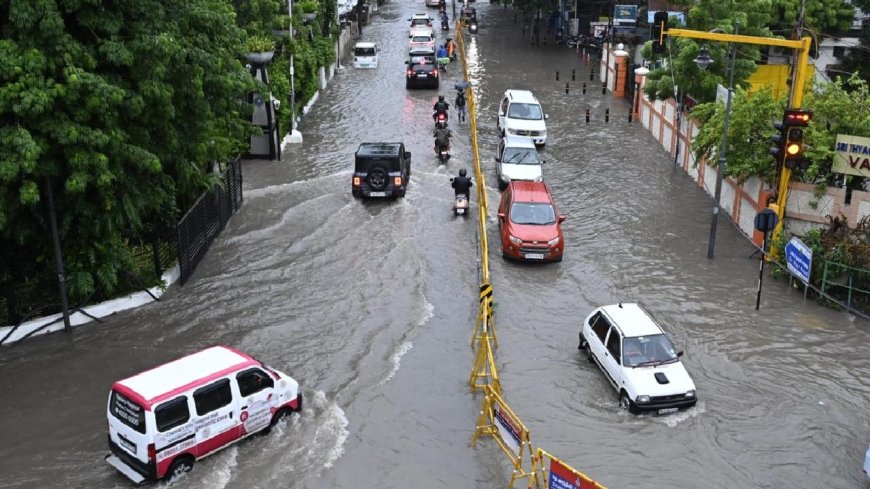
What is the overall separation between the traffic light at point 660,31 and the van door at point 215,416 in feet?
37.4

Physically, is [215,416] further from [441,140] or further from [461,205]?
[441,140]

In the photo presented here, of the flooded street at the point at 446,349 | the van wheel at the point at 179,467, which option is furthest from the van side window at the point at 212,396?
the flooded street at the point at 446,349

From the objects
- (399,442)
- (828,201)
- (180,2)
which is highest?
(180,2)

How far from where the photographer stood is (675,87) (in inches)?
1297

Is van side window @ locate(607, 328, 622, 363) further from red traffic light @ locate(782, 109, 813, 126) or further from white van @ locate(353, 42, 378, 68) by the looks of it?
white van @ locate(353, 42, 378, 68)

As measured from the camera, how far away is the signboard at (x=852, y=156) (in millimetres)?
21062

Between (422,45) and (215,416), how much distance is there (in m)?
41.6

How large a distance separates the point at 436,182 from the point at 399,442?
16.1m

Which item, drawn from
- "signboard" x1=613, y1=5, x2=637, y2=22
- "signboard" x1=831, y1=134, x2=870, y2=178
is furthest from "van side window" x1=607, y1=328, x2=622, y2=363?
"signboard" x1=613, y1=5, x2=637, y2=22

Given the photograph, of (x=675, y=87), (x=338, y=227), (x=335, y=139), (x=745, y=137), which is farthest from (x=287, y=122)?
(x=745, y=137)

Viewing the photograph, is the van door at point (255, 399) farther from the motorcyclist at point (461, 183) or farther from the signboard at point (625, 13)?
the signboard at point (625, 13)

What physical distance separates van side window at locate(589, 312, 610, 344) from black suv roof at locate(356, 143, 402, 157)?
38.4 feet

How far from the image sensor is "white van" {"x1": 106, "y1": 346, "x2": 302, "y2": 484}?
13.0 m

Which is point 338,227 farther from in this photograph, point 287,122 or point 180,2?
point 287,122
